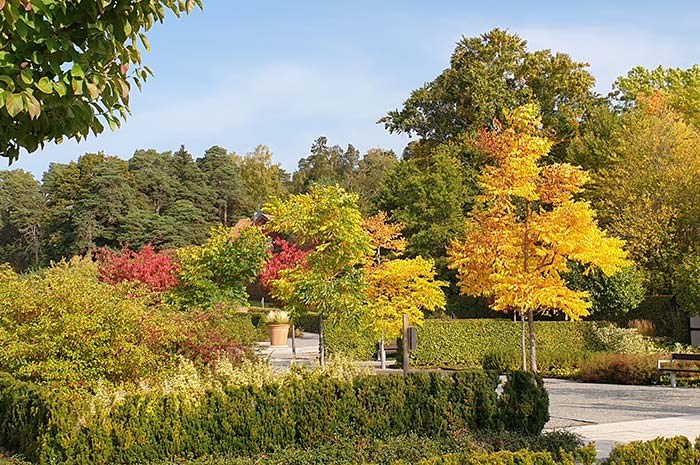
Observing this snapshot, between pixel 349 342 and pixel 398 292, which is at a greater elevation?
pixel 398 292

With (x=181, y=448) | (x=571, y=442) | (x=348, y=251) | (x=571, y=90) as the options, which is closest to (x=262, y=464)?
(x=181, y=448)

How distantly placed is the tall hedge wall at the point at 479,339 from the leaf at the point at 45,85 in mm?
19138

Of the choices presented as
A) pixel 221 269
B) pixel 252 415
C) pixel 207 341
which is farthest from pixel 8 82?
pixel 221 269

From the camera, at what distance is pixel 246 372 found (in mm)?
9422

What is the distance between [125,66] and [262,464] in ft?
15.0

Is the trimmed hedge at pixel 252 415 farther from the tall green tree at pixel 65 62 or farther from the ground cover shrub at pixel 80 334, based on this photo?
the tall green tree at pixel 65 62

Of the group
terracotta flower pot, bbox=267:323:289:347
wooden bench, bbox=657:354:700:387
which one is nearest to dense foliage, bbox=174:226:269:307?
wooden bench, bbox=657:354:700:387

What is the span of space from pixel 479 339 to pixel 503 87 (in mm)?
14260

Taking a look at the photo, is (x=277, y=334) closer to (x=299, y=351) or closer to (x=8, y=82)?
(x=299, y=351)

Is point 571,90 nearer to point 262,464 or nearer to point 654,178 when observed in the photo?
point 654,178

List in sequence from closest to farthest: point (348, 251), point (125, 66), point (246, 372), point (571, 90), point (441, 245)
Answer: point (125, 66)
point (246, 372)
point (348, 251)
point (441, 245)
point (571, 90)

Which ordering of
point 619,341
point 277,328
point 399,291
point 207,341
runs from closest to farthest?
point 207,341, point 399,291, point 619,341, point 277,328

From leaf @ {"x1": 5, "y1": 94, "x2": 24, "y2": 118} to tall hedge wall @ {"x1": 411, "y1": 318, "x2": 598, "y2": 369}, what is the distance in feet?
63.4

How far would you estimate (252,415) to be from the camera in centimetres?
857
